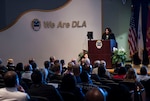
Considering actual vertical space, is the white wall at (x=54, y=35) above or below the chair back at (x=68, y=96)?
above

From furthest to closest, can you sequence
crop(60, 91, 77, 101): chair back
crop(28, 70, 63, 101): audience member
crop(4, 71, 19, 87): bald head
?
crop(60, 91, 77, 101): chair back
crop(28, 70, 63, 101): audience member
crop(4, 71, 19, 87): bald head

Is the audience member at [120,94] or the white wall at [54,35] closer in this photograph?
the audience member at [120,94]

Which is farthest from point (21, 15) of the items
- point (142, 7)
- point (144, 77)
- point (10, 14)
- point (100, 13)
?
point (144, 77)

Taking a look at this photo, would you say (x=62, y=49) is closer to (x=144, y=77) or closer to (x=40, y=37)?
(x=40, y=37)

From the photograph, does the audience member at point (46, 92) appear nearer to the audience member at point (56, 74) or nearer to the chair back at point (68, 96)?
the chair back at point (68, 96)

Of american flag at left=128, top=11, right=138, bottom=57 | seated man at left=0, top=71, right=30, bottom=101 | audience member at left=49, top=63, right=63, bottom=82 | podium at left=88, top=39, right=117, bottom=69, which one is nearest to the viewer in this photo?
seated man at left=0, top=71, right=30, bottom=101

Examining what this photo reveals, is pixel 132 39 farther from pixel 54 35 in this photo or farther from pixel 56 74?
pixel 56 74

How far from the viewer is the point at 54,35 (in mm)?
11648

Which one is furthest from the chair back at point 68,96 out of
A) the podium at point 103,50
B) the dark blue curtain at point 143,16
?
the dark blue curtain at point 143,16

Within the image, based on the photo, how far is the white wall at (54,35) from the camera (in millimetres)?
11266

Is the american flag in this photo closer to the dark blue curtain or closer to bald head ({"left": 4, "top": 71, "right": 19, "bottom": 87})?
the dark blue curtain

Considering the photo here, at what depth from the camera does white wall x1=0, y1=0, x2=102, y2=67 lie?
11.3m

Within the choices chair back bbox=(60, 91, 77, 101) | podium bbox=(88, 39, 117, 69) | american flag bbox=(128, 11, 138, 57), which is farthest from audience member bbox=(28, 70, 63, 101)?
american flag bbox=(128, 11, 138, 57)

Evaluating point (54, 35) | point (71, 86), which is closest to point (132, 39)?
point (54, 35)
